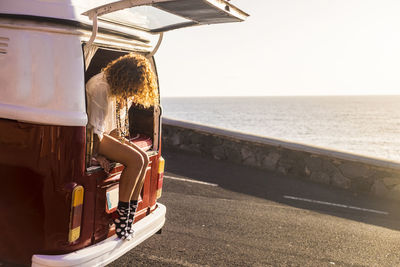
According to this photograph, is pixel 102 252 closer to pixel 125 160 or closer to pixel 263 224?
pixel 125 160

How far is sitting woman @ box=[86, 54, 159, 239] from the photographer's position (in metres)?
3.72

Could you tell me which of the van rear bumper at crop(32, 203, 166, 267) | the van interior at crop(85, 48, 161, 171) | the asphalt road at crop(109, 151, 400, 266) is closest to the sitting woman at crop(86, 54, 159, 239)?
the van rear bumper at crop(32, 203, 166, 267)

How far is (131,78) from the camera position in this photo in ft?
12.6

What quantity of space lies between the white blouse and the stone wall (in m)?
6.82

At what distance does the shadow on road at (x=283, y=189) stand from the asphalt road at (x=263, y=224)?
0.02m

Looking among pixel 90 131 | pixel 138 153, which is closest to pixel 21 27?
pixel 90 131

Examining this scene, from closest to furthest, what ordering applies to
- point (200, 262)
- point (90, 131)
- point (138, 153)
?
point (90, 131) < point (138, 153) < point (200, 262)

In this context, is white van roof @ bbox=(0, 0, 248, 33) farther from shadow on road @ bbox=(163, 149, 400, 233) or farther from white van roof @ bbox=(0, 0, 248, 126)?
shadow on road @ bbox=(163, 149, 400, 233)

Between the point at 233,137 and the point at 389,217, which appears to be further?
the point at 233,137

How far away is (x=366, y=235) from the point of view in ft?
20.8

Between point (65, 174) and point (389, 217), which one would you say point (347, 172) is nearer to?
point (389, 217)

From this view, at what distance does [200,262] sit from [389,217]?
449 cm

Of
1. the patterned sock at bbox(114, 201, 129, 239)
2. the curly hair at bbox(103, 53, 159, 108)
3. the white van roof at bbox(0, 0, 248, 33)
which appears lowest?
the patterned sock at bbox(114, 201, 129, 239)

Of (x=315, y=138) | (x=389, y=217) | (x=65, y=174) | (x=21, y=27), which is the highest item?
(x=21, y=27)
